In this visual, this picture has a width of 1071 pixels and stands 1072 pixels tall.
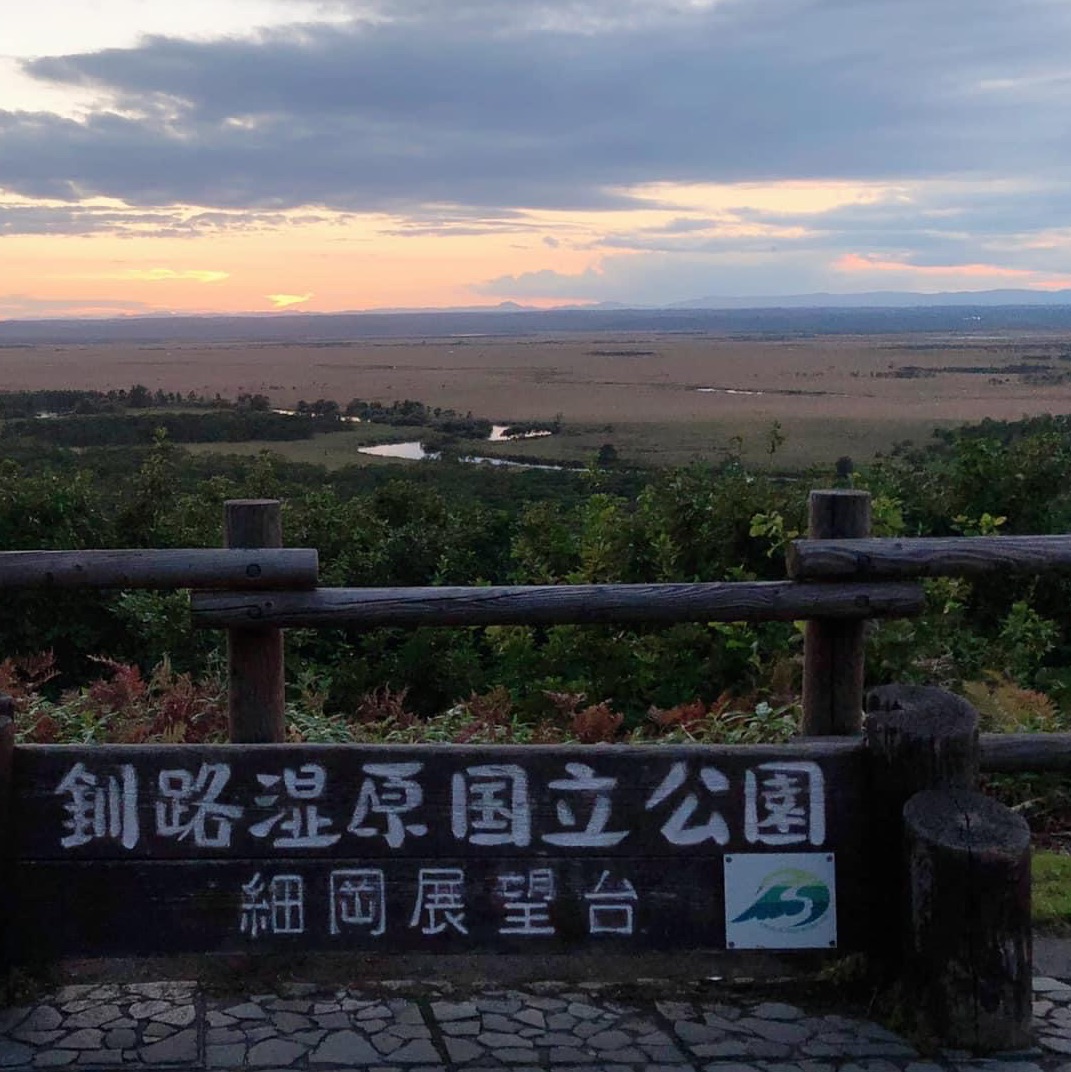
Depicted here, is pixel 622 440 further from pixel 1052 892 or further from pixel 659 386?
pixel 659 386

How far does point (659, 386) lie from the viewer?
4947cm

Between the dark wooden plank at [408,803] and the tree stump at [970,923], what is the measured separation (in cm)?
28

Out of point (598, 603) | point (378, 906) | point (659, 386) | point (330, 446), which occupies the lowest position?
point (378, 906)

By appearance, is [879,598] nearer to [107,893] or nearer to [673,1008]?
[673,1008]

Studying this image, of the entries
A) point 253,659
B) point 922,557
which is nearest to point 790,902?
point 922,557

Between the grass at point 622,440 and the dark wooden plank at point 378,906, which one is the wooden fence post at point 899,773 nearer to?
the dark wooden plank at point 378,906

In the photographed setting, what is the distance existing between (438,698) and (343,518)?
8.21ft

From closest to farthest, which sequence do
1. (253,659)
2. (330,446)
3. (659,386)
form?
(253,659)
(330,446)
(659,386)

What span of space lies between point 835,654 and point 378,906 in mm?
1517

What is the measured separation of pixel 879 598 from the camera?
12.5ft

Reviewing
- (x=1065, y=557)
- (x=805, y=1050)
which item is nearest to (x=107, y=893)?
(x=805, y=1050)

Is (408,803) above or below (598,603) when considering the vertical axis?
below

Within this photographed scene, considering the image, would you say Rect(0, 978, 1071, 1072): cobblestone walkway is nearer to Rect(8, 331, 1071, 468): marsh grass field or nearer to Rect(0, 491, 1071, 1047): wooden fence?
Rect(0, 491, 1071, 1047): wooden fence

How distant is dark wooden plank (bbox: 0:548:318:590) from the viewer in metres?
3.73
